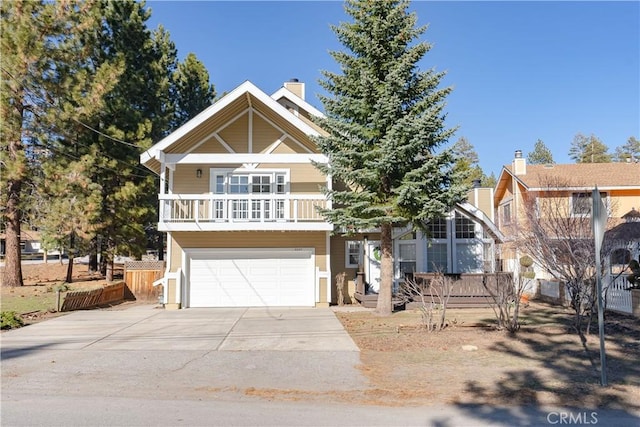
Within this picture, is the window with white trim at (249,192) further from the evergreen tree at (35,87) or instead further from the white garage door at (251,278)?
the evergreen tree at (35,87)

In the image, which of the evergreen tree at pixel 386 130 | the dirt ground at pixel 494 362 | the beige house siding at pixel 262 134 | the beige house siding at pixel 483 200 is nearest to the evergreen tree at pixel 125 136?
the beige house siding at pixel 262 134

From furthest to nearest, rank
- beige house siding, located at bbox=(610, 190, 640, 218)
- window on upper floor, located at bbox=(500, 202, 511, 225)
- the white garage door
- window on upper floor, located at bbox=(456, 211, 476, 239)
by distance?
window on upper floor, located at bbox=(500, 202, 511, 225) < beige house siding, located at bbox=(610, 190, 640, 218) < window on upper floor, located at bbox=(456, 211, 476, 239) < the white garage door

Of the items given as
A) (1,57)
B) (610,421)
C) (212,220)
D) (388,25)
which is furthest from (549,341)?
(1,57)

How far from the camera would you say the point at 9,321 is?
37.5ft

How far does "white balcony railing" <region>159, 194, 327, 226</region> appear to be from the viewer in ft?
49.2

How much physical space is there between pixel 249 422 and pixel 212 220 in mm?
10438

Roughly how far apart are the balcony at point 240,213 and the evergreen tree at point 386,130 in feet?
7.04

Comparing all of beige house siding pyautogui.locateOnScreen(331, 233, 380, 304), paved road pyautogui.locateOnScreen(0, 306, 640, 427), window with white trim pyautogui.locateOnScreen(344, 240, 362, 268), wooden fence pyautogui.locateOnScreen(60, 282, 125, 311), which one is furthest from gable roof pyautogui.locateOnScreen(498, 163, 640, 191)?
wooden fence pyautogui.locateOnScreen(60, 282, 125, 311)

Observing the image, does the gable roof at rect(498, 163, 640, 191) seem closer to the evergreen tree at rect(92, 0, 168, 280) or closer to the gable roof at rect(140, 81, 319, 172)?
the gable roof at rect(140, 81, 319, 172)

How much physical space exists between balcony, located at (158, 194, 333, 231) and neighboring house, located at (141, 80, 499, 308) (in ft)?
0.11

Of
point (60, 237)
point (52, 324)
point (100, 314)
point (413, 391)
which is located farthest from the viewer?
point (60, 237)

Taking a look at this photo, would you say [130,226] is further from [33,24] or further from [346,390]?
[346,390]

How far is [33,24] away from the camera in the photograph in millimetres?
17109

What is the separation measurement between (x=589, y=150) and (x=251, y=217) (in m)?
70.4
